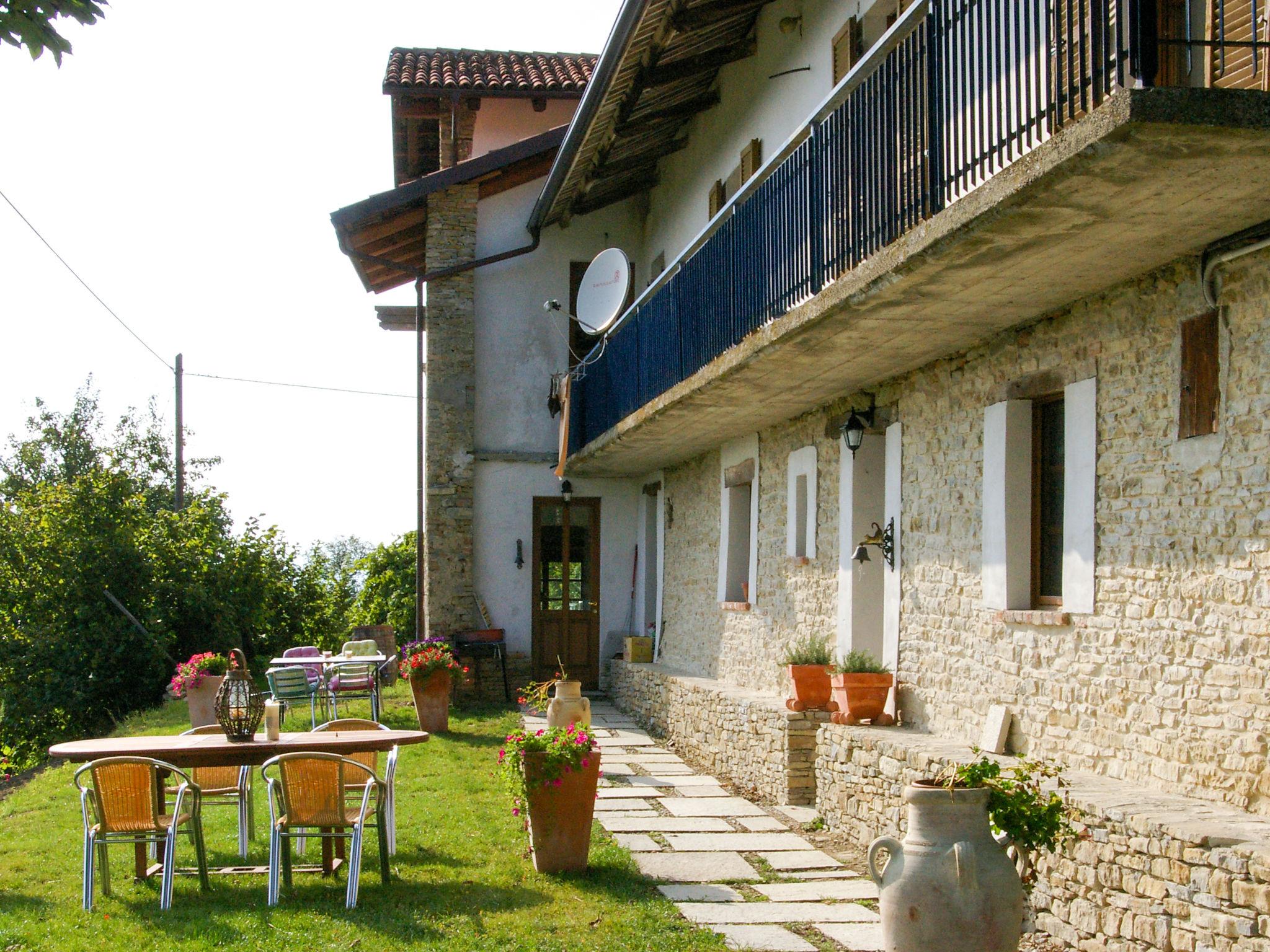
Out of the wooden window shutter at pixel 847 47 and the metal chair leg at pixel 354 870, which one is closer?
the metal chair leg at pixel 354 870

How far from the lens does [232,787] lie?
295 inches

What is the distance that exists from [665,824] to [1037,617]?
118 inches

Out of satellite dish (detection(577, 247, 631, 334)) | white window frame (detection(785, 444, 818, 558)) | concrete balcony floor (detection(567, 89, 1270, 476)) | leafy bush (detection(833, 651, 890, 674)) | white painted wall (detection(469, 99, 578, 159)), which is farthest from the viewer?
white painted wall (detection(469, 99, 578, 159))

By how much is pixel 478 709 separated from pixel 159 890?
839cm

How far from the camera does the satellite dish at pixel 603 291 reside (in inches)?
514

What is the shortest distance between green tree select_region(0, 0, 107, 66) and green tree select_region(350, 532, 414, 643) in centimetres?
1614

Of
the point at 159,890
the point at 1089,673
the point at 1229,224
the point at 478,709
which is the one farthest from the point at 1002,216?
the point at 478,709

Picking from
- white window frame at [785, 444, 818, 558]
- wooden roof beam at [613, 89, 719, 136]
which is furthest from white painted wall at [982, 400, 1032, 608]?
wooden roof beam at [613, 89, 719, 136]

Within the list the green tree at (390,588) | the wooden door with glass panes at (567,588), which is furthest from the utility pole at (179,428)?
→ the wooden door with glass panes at (567,588)

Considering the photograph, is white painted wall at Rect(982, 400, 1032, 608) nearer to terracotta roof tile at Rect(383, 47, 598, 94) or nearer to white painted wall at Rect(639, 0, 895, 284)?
white painted wall at Rect(639, 0, 895, 284)

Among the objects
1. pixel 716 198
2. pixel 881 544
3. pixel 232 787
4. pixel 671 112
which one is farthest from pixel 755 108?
pixel 232 787

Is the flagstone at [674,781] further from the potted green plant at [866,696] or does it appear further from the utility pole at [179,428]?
the utility pole at [179,428]

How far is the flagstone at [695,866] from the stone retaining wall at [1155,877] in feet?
5.95

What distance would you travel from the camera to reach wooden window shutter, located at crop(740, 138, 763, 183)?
450 inches
